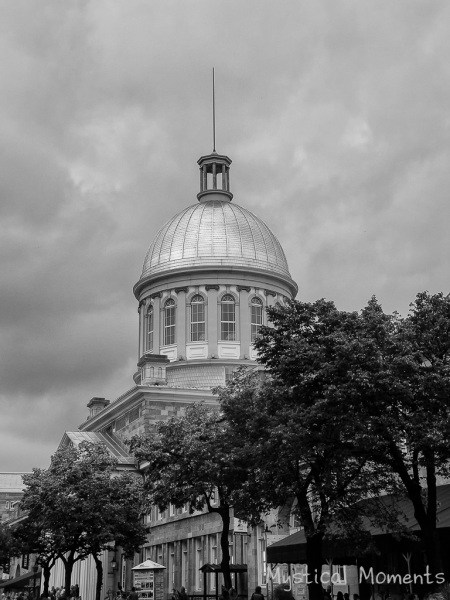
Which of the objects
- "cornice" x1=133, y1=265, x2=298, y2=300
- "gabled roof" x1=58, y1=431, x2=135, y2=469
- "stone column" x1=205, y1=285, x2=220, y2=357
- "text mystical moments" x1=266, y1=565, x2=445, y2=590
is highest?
"cornice" x1=133, y1=265, x2=298, y2=300

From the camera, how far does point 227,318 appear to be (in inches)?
2785

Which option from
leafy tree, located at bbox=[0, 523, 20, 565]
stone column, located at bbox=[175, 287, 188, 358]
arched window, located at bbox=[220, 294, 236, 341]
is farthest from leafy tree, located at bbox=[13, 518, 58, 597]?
arched window, located at bbox=[220, 294, 236, 341]

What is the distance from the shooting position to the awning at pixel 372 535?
29203 millimetres

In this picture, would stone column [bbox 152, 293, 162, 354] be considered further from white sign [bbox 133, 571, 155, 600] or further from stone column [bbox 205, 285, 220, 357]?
white sign [bbox 133, 571, 155, 600]

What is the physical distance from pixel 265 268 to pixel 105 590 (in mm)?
27970

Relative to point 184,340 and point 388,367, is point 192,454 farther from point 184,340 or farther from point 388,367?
point 184,340

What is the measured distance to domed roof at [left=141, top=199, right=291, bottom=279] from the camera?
237 ft

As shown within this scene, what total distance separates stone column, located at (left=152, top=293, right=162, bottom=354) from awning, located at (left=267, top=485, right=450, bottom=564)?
3400 cm

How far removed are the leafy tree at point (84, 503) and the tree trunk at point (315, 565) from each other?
61.8 feet

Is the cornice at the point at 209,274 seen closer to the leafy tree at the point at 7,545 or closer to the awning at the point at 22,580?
the leafy tree at the point at 7,545

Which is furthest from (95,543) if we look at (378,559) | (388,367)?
(388,367)

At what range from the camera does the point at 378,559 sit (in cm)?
3531

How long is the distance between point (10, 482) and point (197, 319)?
80.1 metres

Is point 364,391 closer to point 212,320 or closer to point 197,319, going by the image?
point 212,320
